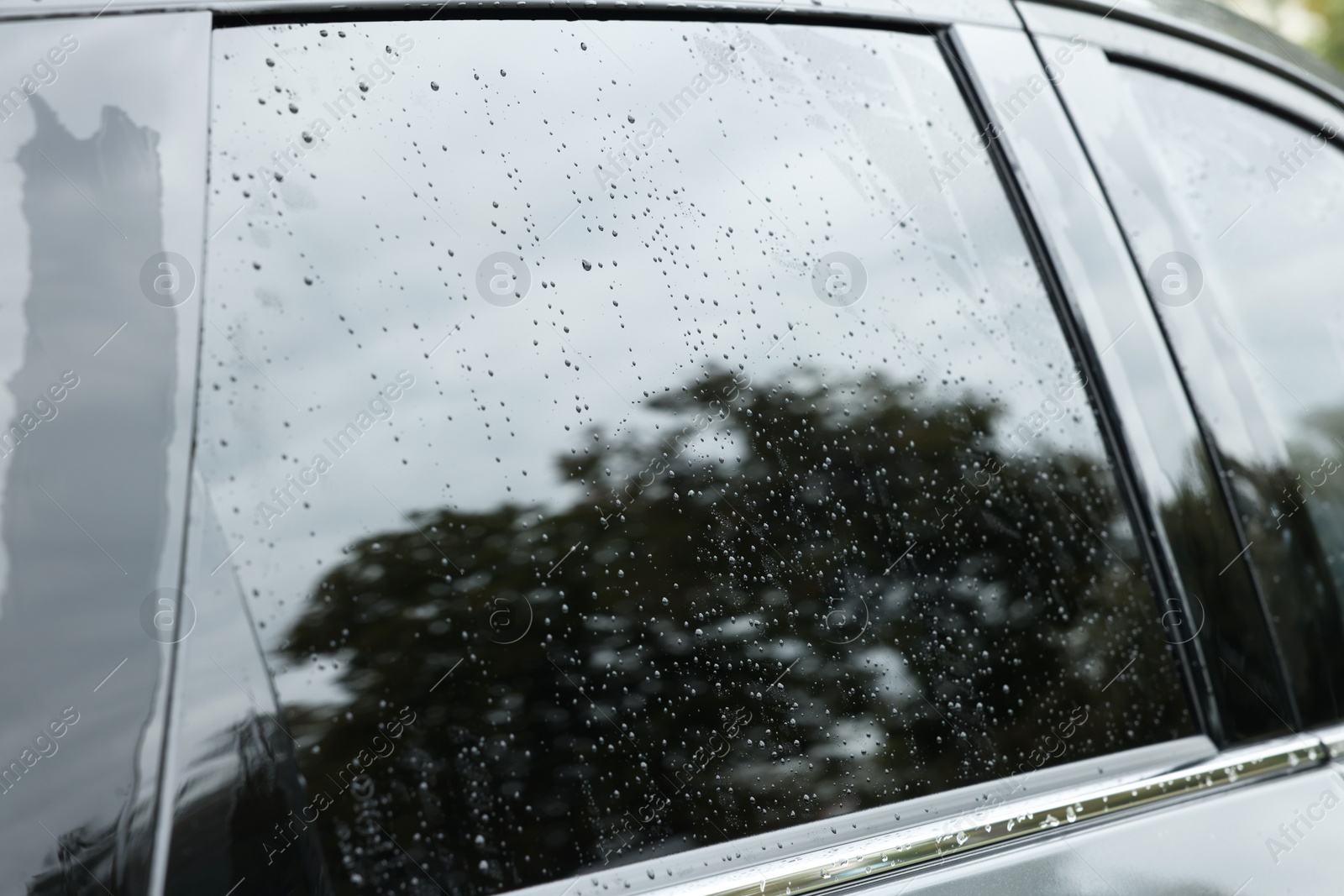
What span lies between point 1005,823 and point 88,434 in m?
1.16

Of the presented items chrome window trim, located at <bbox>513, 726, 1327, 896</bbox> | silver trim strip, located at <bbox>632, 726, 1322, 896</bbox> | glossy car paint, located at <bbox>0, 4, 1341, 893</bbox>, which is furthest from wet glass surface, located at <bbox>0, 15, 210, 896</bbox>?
silver trim strip, located at <bbox>632, 726, 1322, 896</bbox>

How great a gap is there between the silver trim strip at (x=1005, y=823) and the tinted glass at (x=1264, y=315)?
0.12 metres

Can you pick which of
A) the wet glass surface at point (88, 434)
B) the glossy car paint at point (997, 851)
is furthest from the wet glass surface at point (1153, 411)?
the wet glass surface at point (88, 434)

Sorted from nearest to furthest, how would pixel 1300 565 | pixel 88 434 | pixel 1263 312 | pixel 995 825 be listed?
pixel 88 434
pixel 995 825
pixel 1300 565
pixel 1263 312

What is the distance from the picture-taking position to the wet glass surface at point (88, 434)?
840 millimetres

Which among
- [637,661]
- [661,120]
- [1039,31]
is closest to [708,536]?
[637,661]

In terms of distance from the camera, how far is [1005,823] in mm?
1340

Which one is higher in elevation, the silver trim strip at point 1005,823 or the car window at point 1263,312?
the car window at point 1263,312

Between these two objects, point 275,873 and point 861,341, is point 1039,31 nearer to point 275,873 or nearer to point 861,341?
point 861,341

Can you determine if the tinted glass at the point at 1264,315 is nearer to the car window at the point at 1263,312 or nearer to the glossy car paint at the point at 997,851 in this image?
the car window at the point at 1263,312

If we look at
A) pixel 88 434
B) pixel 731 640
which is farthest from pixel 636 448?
pixel 88 434

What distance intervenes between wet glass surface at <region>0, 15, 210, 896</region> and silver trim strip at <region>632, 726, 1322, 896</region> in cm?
57

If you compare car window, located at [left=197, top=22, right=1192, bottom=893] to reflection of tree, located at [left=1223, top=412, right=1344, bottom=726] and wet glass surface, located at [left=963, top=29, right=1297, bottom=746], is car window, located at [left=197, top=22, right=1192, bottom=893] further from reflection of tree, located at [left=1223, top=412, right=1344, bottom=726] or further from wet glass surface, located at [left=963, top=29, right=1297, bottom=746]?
reflection of tree, located at [left=1223, top=412, right=1344, bottom=726]

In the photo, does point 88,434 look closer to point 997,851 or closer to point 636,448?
point 636,448
